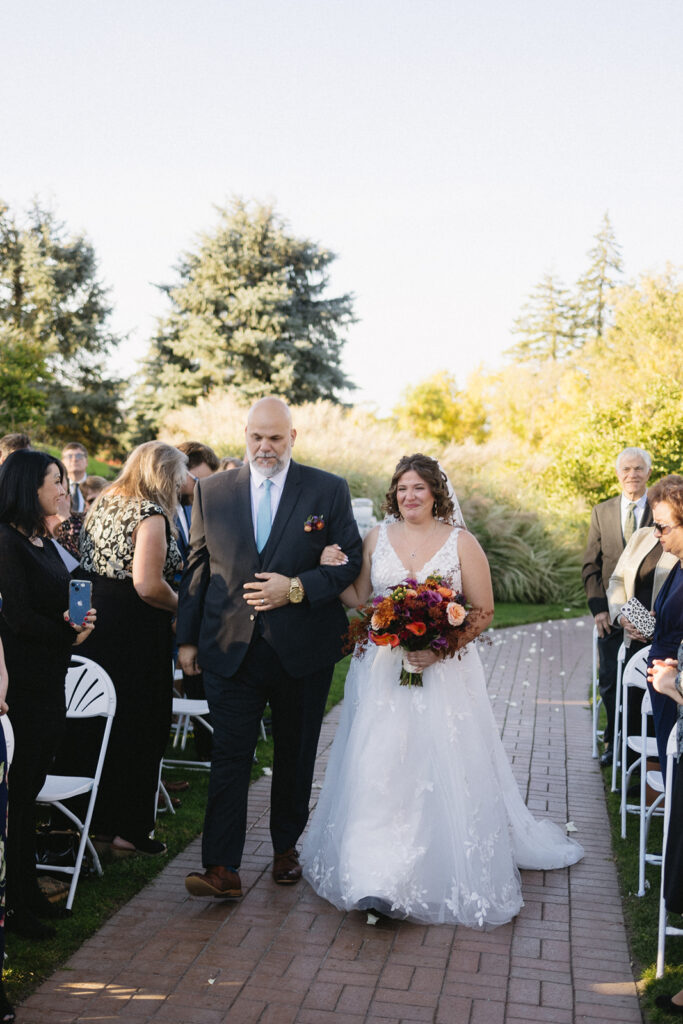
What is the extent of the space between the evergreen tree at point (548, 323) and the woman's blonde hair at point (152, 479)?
54.2 metres

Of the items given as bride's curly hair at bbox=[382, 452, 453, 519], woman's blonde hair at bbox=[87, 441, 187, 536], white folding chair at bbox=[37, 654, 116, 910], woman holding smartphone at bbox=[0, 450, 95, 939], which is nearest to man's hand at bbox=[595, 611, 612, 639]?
bride's curly hair at bbox=[382, 452, 453, 519]

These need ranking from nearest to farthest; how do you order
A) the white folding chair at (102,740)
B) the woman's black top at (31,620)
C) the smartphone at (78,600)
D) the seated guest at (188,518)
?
the smartphone at (78,600), the woman's black top at (31,620), the white folding chair at (102,740), the seated guest at (188,518)

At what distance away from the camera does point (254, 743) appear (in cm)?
459

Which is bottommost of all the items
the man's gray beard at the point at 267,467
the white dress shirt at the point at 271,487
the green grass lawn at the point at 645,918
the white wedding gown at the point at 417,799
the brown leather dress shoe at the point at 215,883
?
the green grass lawn at the point at 645,918

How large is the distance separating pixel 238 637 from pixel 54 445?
113ft

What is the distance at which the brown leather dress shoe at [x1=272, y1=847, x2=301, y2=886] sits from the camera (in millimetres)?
4793

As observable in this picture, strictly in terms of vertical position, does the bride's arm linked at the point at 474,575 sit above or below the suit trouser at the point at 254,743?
above

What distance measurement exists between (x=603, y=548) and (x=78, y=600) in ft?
15.7

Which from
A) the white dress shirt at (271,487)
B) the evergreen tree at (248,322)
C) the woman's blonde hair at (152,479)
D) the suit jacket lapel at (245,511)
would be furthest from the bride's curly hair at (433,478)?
the evergreen tree at (248,322)

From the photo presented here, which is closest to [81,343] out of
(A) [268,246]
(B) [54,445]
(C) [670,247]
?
(B) [54,445]

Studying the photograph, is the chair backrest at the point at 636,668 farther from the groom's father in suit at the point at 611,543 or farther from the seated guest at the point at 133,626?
the seated guest at the point at 133,626

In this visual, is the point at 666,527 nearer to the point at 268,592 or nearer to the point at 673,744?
the point at 673,744

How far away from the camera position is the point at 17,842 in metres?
3.98

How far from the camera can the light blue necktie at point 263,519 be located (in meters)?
4.73
